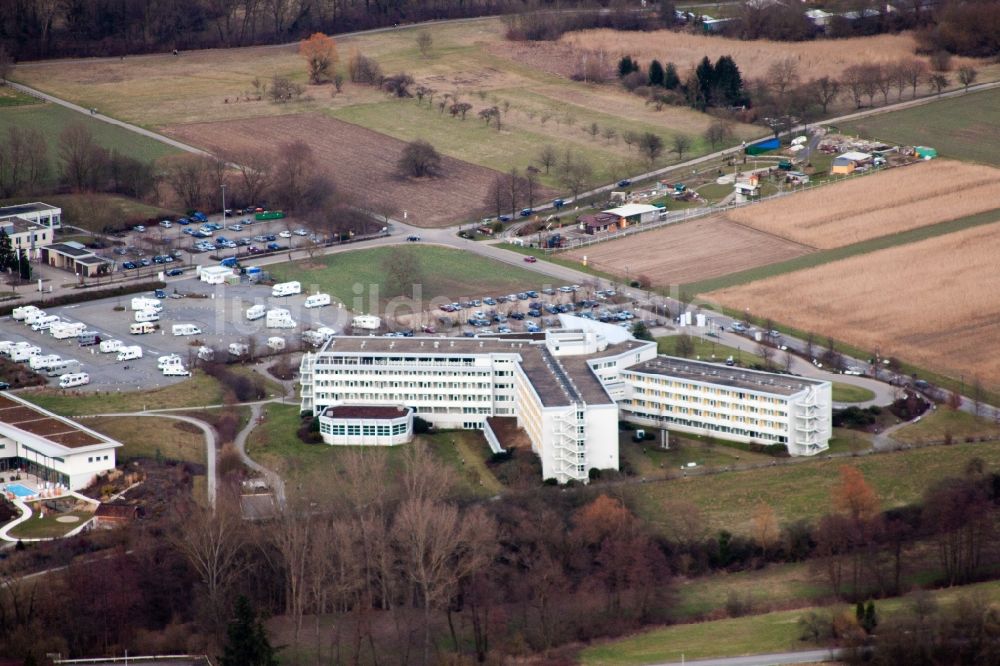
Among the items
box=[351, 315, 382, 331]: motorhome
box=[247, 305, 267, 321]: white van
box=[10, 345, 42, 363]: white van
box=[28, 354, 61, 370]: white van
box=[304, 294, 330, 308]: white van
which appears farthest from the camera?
box=[304, 294, 330, 308]: white van

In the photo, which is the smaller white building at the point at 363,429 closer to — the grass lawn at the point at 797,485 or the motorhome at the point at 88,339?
the grass lawn at the point at 797,485

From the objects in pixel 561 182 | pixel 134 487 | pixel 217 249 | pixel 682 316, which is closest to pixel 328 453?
pixel 134 487

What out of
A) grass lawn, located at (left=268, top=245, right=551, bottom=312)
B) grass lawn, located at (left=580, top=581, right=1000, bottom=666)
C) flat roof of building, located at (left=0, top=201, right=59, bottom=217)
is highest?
flat roof of building, located at (left=0, top=201, right=59, bottom=217)

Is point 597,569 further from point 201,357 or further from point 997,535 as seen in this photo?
point 201,357

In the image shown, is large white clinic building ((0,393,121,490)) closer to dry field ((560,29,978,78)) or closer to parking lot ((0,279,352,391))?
parking lot ((0,279,352,391))

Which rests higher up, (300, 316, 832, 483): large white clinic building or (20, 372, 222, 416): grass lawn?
(300, 316, 832, 483): large white clinic building

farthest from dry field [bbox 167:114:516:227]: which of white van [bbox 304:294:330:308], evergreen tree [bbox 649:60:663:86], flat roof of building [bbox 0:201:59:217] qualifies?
evergreen tree [bbox 649:60:663:86]

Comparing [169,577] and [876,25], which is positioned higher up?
[876,25]

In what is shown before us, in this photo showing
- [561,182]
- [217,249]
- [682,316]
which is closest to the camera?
[682,316]
